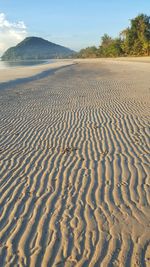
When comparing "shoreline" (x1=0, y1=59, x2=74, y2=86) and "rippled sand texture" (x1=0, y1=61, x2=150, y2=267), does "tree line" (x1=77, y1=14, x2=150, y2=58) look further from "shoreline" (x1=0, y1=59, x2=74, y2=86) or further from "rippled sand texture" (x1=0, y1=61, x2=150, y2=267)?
"rippled sand texture" (x1=0, y1=61, x2=150, y2=267)

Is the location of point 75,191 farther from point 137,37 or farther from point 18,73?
point 137,37

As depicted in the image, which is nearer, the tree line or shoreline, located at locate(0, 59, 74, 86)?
shoreline, located at locate(0, 59, 74, 86)

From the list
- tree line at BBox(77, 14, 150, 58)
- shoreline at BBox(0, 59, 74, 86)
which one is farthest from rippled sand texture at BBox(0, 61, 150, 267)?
tree line at BBox(77, 14, 150, 58)

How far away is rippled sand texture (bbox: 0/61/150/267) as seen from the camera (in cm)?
488

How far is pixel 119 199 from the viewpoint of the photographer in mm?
6250

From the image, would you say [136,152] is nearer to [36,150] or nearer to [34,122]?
[36,150]

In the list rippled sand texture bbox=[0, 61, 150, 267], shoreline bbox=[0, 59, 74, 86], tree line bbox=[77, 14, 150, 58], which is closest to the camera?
rippled sand texture bbox=[0, 61, 150, 267]

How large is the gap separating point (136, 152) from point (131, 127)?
8.75 ft

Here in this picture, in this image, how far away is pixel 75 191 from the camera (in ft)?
21.8

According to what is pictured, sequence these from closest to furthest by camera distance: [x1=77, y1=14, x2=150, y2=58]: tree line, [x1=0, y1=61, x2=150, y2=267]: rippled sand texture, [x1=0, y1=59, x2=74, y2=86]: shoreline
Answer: [x1=0, y1=61, x2=150, y2=267]: rippled sand texture
[x1=0, y1=59, x2=74, y2=86]: shoreline
[x1=77, y1=14, x2=150, y2=58]: tree line

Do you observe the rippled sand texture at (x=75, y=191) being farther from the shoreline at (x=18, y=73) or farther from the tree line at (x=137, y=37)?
the tree line at (x=137, y=37)

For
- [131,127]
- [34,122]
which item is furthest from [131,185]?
[34,122]

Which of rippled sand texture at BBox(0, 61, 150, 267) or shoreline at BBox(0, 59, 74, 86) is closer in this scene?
rippled sand texture at BBox(0, 61, 150, 267)

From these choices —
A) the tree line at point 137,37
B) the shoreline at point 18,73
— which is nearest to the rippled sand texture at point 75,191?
the shoreline at point 18,73
